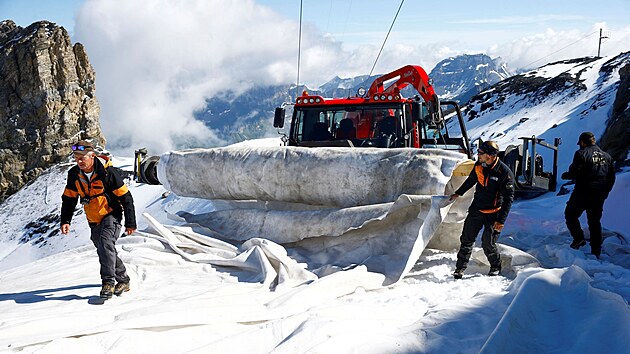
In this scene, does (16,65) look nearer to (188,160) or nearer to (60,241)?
(60,241)

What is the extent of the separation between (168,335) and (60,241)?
26.8m

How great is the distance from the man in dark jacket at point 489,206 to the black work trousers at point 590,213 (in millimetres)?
1658

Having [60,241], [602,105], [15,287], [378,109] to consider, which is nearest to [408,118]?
[378,109]

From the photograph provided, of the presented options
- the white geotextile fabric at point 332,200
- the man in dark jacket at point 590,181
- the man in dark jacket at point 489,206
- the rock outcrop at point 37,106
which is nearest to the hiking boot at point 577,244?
the man in dark jacket at point 590,181

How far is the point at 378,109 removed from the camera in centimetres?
799

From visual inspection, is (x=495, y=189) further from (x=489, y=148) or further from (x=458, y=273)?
(x=458, y=273)

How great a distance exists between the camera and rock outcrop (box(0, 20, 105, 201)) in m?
42.0

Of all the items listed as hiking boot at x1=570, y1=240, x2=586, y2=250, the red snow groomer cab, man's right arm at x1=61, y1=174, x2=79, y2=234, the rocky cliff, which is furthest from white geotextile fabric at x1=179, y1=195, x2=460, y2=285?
the rocky cliff

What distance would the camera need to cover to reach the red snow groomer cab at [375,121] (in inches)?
303

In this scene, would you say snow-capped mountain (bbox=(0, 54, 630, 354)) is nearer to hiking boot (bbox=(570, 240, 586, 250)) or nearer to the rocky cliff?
hiking boot (bbox=(570, 240, 586, 250))

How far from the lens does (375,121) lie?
7.99 metres

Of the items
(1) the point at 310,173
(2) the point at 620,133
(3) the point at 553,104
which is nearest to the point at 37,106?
(3) the point at 553,104

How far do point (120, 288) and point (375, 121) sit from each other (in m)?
4.47

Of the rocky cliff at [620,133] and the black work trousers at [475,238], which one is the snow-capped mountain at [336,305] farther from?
the rocky cliff at [620,133]
